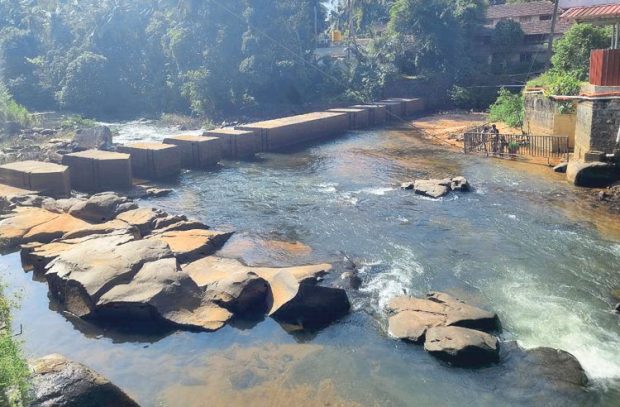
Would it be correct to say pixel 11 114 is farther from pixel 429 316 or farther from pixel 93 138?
pixel 429 316

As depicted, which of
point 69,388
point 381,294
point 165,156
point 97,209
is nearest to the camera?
point 69,388

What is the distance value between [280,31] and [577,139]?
32.3m

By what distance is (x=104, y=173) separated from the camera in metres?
22.4

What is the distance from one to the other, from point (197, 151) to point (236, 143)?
332 centimetres

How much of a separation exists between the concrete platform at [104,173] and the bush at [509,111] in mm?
23557

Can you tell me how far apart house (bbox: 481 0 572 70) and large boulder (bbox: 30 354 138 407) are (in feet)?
165

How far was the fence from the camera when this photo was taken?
26672 millimetres

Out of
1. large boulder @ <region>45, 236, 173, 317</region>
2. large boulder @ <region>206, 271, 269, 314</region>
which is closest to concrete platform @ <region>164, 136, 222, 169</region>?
large boulder @ <region>45, 236, 173, 317</region>

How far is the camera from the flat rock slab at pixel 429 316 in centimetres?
1098

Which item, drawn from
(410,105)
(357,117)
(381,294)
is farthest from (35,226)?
(410,105)

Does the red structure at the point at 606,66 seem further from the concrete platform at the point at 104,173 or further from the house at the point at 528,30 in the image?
the house at the point at 528,30

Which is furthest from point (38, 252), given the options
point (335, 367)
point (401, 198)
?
point (401, 198)

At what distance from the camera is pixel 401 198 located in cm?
2066

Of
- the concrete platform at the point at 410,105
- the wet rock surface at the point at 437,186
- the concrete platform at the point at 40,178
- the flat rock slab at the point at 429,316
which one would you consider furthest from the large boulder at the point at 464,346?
the concrete platform at the point at 410,105
